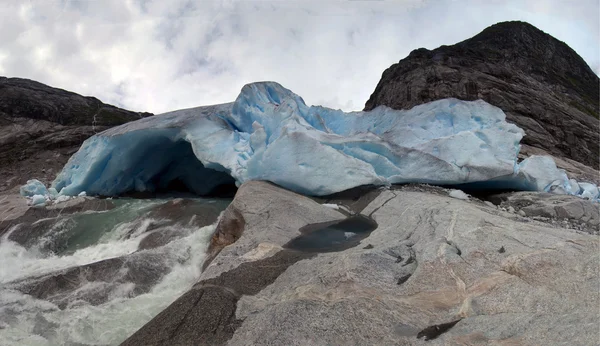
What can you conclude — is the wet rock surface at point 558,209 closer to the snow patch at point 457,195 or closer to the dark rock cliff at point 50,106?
the snow patch at point 457,195

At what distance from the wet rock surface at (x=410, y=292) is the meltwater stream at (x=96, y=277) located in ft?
5.08

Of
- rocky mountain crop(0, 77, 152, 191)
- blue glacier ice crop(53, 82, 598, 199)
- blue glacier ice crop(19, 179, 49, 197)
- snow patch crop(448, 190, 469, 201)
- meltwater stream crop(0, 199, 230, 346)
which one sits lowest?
meltwater stream crop(0, 199, 230, 346)

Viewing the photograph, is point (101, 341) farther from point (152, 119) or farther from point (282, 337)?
point (152, 119)

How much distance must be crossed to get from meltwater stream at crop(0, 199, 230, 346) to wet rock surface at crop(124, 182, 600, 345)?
155cm

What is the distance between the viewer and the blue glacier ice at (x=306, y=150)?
941cm

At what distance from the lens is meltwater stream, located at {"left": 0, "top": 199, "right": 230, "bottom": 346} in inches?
218

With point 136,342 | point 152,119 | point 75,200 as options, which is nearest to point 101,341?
point 136,342

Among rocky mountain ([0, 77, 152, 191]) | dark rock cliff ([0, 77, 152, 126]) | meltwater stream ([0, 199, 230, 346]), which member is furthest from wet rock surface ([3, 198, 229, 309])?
dark rock cliff ([0, 77, 152, 126])

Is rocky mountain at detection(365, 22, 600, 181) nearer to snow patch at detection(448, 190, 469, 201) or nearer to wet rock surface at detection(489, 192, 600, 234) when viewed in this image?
wet rock surface at detection(489, 192, 600, 234)

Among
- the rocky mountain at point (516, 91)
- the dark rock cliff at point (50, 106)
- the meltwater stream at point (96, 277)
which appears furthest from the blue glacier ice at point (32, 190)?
the rocky mountain at point (516, 91)

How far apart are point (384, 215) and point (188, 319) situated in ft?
12.9

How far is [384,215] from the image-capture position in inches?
281

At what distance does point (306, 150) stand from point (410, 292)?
5.60 m

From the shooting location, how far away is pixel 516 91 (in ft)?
79.0
